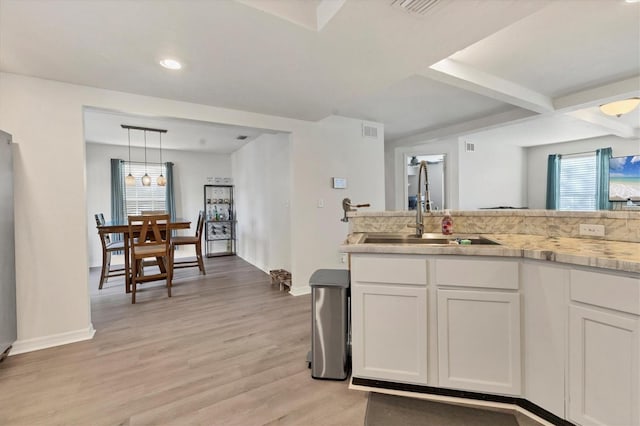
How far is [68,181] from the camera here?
2.53 metres

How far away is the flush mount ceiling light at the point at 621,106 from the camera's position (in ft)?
11.4

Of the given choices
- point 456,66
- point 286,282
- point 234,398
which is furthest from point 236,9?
point 286,282

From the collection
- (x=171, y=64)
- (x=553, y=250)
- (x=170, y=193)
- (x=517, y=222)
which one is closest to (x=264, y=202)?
(x=170, y=193)

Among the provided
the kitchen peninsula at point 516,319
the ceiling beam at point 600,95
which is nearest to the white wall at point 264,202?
the kitchen peninsula at point 516,319

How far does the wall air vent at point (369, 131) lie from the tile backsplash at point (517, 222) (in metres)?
2.43

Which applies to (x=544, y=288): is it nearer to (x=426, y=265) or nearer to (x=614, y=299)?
(x=614, y=299)

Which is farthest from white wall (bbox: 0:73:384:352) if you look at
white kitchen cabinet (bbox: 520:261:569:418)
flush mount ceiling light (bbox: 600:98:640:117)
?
flush mount ceiling light (bbox: 600:98:640:117)

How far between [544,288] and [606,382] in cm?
44

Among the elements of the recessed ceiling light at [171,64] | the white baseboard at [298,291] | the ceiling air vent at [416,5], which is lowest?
the white baseboard at [298,291]

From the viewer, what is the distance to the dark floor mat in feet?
4.88

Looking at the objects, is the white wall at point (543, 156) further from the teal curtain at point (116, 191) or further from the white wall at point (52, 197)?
the teal curtain at point (116, 191)

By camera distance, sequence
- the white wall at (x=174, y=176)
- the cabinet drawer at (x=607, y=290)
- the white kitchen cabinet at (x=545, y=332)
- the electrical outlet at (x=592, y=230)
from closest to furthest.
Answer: the cabinet drawer at (x=607, y=290), the white kitchen cabinet at (x=545, y=332), the electrical outlet at (x=592, y=230), the white wall at (x=174, y=176)

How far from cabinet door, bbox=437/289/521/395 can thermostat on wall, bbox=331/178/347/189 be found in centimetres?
262

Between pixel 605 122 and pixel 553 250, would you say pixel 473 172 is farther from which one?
pixel 553 250
